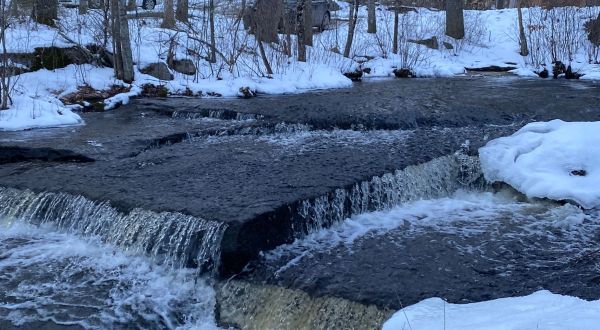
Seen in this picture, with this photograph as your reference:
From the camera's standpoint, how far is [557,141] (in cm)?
759

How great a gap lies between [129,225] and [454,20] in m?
17.4

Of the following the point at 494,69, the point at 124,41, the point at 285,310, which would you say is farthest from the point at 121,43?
the point at 494,69

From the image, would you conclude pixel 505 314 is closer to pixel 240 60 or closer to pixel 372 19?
pixel 240 60

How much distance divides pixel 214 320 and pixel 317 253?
1.08 metres

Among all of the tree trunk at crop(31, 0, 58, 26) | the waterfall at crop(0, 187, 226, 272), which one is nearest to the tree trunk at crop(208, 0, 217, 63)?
the tree trunk at crop(31, 0, 58, 26)

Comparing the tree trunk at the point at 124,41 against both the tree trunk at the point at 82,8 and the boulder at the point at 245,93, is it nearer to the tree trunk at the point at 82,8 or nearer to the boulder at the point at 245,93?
the boulder at the point at 245,93

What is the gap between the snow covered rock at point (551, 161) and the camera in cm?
668

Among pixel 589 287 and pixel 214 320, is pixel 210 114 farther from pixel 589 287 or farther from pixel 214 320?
pixel 589 287

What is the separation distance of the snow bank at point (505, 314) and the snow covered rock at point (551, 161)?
2.80 metres

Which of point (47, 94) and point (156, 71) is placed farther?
point (156, 71)

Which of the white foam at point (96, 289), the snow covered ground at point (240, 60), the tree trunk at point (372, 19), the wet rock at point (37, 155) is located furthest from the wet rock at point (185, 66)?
the white foam at point (96, 289)

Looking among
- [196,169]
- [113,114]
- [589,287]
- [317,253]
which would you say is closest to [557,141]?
[589,287]

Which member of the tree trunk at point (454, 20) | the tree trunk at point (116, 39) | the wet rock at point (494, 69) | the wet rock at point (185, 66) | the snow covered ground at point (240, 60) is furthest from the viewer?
the tree trunk at point (454, 20)

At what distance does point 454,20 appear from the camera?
2081 cm
